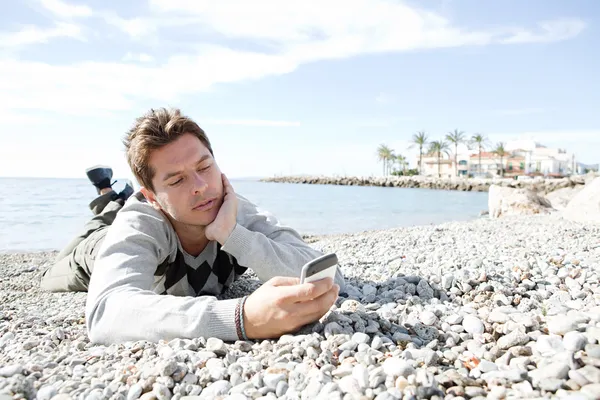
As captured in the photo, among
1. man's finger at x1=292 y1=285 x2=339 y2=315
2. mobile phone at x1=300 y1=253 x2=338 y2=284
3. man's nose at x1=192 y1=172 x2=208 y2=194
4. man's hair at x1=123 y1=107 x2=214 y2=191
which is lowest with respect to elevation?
man's finger at x1=292 y1=285 x2=339 y2=315

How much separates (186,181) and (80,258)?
2204mm

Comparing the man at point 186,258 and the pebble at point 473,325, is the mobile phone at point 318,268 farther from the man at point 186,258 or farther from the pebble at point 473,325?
the pebble at point 473,325

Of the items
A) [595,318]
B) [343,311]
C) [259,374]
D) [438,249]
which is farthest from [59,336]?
[438,249]

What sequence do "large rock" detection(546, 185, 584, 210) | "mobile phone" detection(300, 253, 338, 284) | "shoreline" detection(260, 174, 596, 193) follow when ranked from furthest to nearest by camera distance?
"shoreline" detection(260, 174, 596, 193) → "large rock" detection(546, 185, 584, 210) → "mobile phone" detection(300, 253, 338, 284)

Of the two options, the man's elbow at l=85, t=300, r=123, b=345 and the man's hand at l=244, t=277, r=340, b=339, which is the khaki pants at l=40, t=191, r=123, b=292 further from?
the man's hand at l=244, t=277, r=340, b=339

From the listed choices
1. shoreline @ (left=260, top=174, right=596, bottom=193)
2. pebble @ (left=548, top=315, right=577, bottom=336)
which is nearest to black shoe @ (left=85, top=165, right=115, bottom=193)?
pebble @ (left=548, top=315, right=577, bottom=336)

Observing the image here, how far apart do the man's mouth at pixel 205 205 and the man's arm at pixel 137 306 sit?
0.34 m

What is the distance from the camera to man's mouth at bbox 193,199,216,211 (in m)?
2.84

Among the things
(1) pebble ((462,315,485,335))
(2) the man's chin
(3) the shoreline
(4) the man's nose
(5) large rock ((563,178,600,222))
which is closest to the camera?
(1) pebble ((462,315,485,335))

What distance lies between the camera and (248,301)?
2.28m

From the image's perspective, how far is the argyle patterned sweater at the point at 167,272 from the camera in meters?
2.30

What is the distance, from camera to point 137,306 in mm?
2309

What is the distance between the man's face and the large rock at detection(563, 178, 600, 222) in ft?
25.7

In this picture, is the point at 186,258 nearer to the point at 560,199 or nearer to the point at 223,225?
the point at 223,225
